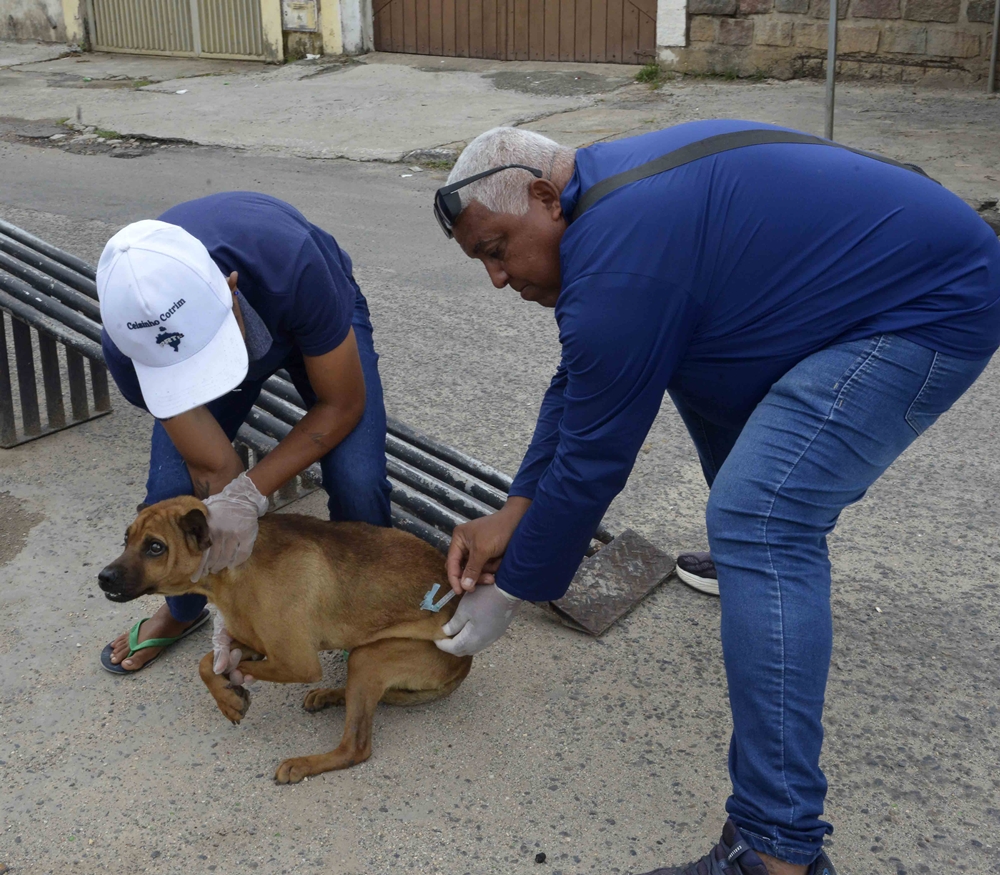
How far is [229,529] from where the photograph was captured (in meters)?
2.52

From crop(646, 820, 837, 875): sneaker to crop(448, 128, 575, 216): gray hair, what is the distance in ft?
4.24

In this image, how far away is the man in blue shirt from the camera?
205 cm

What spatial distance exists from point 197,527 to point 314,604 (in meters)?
0.38

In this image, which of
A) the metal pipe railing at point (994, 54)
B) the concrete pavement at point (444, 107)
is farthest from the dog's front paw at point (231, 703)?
the metal pipe railing at point (994, 54)

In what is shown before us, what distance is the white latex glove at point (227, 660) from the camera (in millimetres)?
2650

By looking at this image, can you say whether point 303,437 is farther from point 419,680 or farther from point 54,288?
point 54,288

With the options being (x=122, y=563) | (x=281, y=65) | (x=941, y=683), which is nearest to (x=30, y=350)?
(x=122, y=563)

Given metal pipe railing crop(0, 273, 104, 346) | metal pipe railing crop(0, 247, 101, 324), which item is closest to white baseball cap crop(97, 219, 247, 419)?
metal pipe railing crop(0, 273, 104, 346)

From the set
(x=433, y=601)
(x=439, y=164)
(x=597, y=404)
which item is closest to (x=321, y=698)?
(x=433, y=601)

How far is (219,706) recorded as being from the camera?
266 centimetres

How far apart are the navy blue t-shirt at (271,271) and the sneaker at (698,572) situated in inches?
52.3

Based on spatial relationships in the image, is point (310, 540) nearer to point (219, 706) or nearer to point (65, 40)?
point (219, 706)

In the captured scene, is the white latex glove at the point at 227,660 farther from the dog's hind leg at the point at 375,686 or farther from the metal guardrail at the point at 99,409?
the metal guardrail at the point at 99,409

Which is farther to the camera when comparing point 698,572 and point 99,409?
point 99,409
